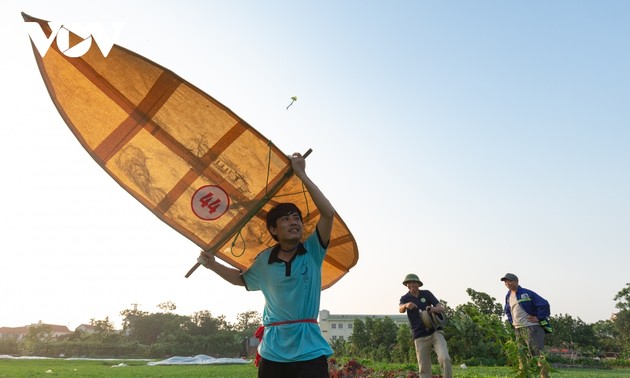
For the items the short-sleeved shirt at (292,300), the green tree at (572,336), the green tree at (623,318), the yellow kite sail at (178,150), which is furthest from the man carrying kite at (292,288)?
the green tree at (623,318)

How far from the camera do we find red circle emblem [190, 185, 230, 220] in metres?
4.59

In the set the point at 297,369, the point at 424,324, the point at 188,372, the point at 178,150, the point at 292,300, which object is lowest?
the point at 188,372

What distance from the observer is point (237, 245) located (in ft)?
15.4

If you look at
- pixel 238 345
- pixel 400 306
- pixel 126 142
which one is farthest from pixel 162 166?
pixel 238 345

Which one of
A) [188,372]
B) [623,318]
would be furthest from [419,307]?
[623,318]

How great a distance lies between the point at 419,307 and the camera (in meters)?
7.89

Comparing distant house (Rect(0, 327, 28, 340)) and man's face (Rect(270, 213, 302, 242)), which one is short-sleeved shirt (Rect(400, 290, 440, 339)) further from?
distant house (Rect(0, 327, 28, 340))

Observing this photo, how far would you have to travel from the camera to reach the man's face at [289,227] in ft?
11.1

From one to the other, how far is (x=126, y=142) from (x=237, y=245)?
1.49 meters

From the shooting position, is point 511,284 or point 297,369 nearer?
point 297,369

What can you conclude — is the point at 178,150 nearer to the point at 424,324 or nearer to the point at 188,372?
the point at 424,324

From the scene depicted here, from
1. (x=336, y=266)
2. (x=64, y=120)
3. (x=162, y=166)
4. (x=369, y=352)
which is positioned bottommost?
(x=369, y=352)

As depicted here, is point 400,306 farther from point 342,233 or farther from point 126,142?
point 126,142

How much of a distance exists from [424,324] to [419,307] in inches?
11.9
